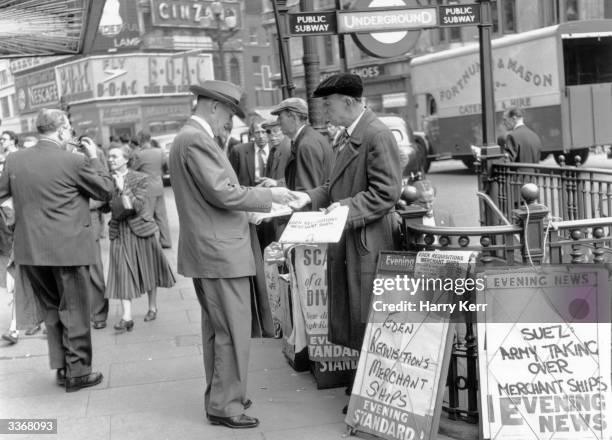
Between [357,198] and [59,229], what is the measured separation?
227 cm

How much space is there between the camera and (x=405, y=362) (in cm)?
394

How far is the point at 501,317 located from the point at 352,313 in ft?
3.07

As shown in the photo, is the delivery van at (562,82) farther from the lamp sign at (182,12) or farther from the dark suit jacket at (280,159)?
the lamp sign at (182,12)

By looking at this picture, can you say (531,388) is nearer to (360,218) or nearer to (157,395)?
(360,218)

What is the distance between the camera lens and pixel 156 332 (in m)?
6.89

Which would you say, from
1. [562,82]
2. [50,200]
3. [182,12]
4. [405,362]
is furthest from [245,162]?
[182,12]

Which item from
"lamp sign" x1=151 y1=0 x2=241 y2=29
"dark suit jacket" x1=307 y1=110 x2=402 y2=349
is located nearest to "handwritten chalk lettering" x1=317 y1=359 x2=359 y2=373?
"dark suit jacket" x1=307 y1=110 x2=402 y2=349

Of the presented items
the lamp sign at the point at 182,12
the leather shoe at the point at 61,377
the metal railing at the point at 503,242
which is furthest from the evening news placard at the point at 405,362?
the lamp sign at the point at 182,12

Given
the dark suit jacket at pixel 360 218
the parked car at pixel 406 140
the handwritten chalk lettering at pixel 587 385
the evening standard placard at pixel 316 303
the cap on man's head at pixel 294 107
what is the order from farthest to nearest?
the parked car at pixel 406 140, the cap on man's head at pixel 294 107, the evening standard placard at pixel 316 303, the dark suit jacket at pixel 360 218, the handwritten chalk lettering at pixel 587 385

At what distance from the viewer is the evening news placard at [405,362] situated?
12.5 ft

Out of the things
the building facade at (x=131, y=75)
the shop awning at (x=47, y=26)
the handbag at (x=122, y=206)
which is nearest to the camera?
the shop awning at (x=47, y=26)

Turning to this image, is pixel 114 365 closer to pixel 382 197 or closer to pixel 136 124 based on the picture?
pixel 382 197

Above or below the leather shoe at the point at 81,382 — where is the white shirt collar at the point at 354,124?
above

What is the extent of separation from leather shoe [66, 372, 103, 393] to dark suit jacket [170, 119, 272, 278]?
58.0 inches
